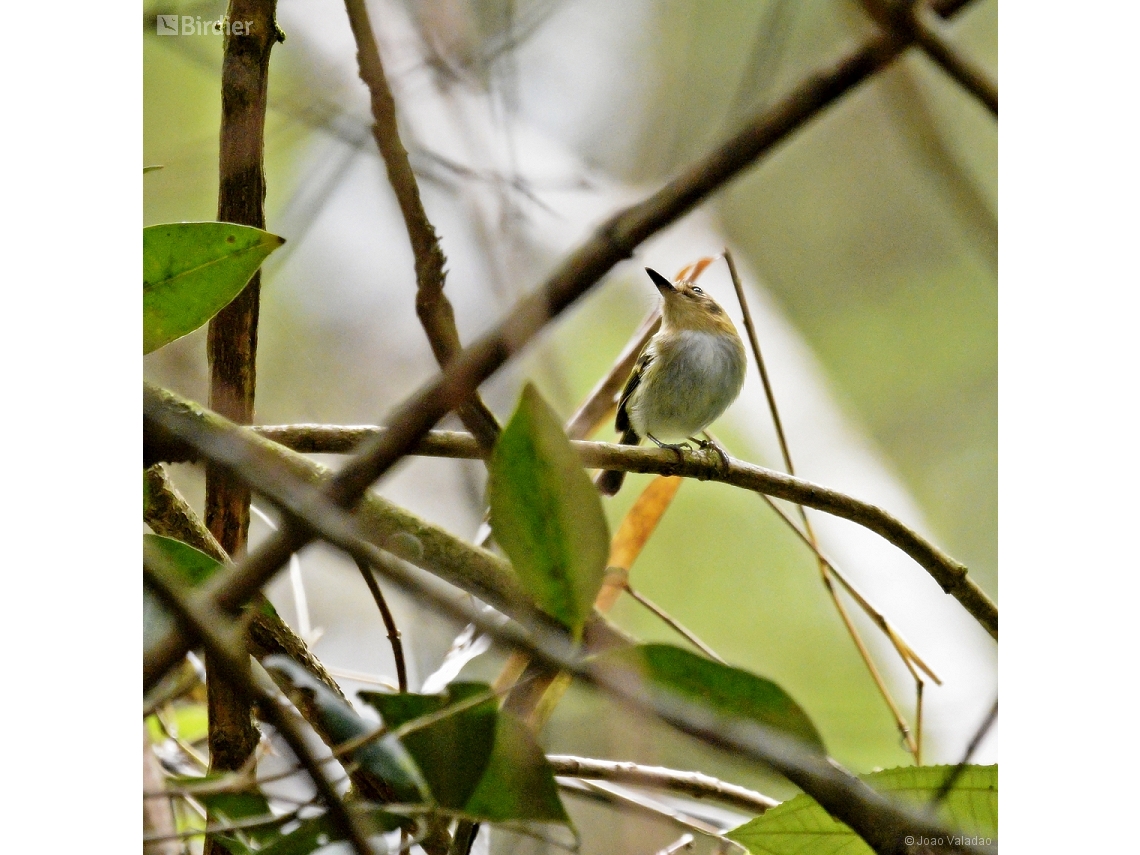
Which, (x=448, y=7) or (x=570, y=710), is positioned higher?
(x=448, y=7)

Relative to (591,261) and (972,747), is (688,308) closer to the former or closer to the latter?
(972,747)

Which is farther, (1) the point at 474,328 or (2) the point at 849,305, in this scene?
(2) the point at 849,305

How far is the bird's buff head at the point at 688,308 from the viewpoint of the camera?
137cm

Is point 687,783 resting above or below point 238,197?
→ below

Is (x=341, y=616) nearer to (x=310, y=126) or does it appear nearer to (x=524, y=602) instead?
(x=310, y=126)

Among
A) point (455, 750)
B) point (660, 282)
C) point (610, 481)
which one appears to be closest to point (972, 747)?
point (455, 750)

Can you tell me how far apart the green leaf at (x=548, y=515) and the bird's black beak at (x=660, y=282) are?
34.6 inches

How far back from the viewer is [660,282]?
4.36 feet

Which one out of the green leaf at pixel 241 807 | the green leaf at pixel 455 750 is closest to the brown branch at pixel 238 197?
the green leaf at pixel 241 807

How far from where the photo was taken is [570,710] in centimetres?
88

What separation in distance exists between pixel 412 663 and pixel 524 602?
0.59 m

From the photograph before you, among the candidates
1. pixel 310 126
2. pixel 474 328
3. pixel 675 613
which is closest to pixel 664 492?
pixel 675 613

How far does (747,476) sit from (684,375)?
2.65 ft

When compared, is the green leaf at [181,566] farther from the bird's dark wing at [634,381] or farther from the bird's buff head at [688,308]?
the bird's dark wing at [634,381]
